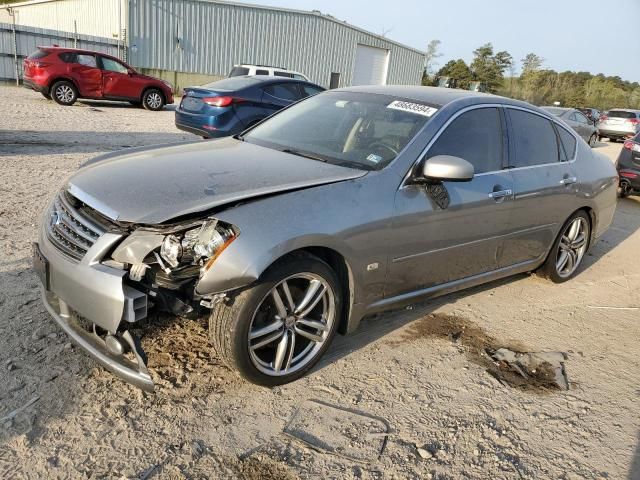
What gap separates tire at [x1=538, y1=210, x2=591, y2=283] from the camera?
5.07 metres

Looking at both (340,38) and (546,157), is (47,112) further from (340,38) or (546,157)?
(340,38)

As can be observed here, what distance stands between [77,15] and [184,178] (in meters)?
29.2

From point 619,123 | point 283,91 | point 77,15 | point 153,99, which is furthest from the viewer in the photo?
point 77,15

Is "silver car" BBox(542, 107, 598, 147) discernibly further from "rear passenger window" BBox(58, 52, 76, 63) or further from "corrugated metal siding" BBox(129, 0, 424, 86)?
"rear passenger window" BBox(58, 52, 76, 63)

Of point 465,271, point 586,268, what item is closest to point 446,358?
point 465,271

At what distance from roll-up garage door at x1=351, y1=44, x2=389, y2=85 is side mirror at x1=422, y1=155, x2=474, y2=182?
27.8 metres

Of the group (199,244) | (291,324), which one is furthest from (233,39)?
(199,244)

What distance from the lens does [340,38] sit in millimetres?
28688

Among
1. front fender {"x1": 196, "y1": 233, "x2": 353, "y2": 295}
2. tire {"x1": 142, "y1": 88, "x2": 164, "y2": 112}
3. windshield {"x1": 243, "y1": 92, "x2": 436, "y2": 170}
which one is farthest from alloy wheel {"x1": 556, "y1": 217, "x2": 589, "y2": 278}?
tire {"x1": 142, "y1": 88, "x2": 164, "y2": 112}

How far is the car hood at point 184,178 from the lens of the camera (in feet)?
8.85

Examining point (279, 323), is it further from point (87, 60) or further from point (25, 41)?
point (25, 41)

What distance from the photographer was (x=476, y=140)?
157 inches

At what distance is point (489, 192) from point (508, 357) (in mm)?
1178

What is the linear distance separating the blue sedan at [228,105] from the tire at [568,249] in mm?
5530
